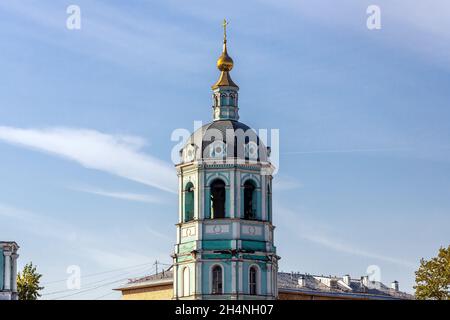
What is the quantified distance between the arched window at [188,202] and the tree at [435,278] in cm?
1312

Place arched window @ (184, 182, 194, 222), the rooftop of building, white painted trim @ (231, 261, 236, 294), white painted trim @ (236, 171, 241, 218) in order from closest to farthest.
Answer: white painted trim @ (231, 261, 236, 294)
white painted trim @ (236, 171, 241, 218)
arched window @ (184, 182, 194, 222)
the rooftop of building

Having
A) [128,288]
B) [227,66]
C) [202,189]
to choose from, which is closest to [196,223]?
[202,189]

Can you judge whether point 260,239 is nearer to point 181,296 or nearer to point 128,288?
point 181,296

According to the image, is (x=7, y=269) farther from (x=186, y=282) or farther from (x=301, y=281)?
(x=301, y=281)

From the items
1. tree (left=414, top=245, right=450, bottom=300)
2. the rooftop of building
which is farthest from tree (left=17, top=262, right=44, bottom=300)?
tree (left=414, top=245, right=450, bottom=300)

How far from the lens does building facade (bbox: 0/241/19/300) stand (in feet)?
221

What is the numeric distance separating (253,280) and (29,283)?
21.2 metres

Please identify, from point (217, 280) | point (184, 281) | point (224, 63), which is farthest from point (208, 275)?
point (224, 63)

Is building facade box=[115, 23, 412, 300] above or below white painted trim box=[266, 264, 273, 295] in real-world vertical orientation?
above

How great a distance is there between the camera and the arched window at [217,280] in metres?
66.4

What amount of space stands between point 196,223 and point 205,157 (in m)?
3.39

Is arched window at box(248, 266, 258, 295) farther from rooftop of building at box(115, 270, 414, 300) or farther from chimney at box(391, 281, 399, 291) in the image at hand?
chimney at box(391, 281, 399, 291)

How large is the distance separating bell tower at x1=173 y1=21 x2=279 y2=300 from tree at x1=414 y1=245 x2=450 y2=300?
8655 mm
